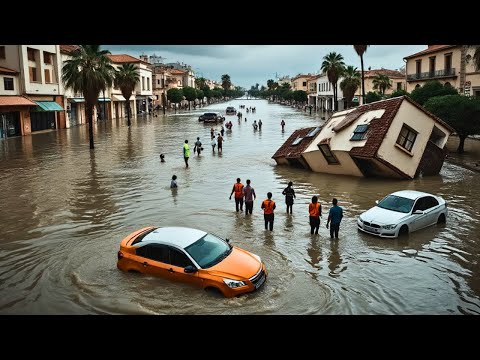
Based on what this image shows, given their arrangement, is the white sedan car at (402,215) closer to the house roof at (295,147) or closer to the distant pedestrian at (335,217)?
the distant pedestrian at (335,217)

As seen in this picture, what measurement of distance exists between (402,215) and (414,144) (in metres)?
10.3

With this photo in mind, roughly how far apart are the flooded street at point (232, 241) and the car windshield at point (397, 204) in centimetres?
99

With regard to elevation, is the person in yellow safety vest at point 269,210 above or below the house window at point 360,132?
below

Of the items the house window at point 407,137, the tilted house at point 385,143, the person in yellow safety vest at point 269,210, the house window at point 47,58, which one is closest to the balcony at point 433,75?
the tilted house at point 385,143

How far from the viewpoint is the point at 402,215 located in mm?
14797

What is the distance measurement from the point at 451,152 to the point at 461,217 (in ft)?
61.9

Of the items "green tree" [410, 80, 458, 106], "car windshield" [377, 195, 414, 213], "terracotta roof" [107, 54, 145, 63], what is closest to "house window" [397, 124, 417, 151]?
"car windshield" [377, 195, 414, 213]

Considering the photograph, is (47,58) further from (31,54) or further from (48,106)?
(48,106)

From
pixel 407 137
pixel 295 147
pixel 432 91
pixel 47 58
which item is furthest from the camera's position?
pixel 47 58

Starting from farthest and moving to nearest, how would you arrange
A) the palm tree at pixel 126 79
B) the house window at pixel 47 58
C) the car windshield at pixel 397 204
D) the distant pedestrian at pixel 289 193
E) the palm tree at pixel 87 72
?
1. the palm tree at pixel 126 79
2. the house window at pixel 47 58
3. the palm tree at pixel 87 72
4. the distant pedestrian at pixel 289 193
5. the car windshield at pixel 397 204

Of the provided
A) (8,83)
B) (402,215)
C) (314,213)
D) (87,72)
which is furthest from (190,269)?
(8,83)

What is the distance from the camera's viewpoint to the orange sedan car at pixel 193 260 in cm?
1018
